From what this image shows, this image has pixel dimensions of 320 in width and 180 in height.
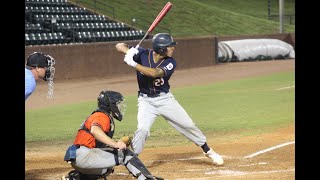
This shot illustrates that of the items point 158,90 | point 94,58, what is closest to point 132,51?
point 158,90

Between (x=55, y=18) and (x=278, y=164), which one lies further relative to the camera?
(x=55, y=18)

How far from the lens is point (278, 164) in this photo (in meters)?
10.3

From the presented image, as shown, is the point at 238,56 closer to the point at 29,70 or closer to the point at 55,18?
the point at 55,18

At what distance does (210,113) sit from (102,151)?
9904 millimetres

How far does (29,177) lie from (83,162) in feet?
6.17

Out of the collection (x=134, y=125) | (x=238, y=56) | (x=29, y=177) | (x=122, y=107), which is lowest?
(x=238, y=56)

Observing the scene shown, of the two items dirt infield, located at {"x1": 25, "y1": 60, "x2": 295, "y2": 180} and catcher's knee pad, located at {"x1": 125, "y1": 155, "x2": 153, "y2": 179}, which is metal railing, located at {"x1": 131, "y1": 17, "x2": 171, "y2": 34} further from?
catcher's knee pad, located at {"x1": 125, "y1": 155, "x2": 153, "y2": 179}

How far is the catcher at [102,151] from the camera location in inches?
305

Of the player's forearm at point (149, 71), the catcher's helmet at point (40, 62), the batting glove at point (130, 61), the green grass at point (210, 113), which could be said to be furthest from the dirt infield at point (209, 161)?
the catcher's helmet at point (40, 62)

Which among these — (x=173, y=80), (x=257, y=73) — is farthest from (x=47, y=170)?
(x=257, y=73)

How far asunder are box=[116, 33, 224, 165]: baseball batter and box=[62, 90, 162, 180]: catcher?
1.64m

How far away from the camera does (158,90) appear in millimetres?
9930

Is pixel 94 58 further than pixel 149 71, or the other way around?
pixel 94 58

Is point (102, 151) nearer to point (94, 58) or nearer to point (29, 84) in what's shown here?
point (29, 84)
